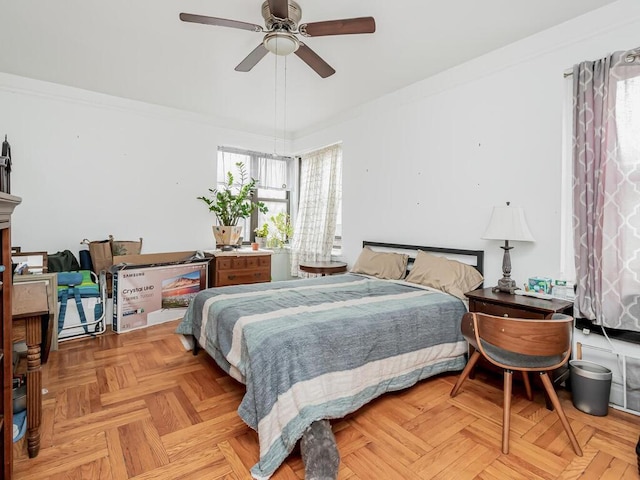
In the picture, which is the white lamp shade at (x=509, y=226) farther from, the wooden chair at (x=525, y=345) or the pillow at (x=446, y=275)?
the wooden chair at (x=525, y=345)

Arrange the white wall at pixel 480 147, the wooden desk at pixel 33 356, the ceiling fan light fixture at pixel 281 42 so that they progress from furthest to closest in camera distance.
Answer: the white wall at pixel 480 147 < the ceiling fan light fixture at pixel 281 42 < the wooden desk at pixel 33 356

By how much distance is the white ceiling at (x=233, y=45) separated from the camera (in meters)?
2.28

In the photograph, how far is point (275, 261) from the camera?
17.2ft

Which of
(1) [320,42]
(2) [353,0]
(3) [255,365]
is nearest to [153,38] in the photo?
(1) [320,42]

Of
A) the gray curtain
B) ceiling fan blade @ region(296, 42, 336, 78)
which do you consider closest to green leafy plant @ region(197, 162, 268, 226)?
ceiling fan blade @ region(296, 42, 336, 78)

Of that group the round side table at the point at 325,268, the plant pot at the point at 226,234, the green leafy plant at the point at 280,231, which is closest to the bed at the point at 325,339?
the round side table at the point at 325,268

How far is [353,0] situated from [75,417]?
3.16 meters

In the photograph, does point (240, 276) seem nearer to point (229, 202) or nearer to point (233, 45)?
point (229, 202)

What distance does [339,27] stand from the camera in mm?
2049

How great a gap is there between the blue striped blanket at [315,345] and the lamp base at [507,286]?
0.33 meters

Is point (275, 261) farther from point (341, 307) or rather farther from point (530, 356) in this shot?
point (530, 356)

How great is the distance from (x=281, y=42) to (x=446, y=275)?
7.41 feet

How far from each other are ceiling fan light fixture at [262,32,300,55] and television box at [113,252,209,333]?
2.66m

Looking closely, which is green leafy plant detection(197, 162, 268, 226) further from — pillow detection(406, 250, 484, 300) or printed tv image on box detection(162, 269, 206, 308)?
pillow detection(406, 250, 484, 300)
